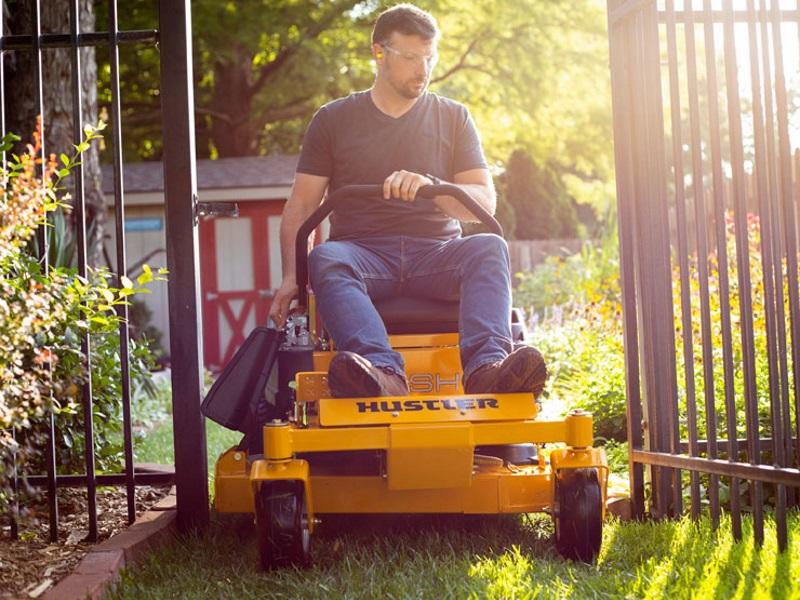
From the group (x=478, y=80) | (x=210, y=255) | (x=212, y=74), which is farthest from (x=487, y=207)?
(x=212, y=74)

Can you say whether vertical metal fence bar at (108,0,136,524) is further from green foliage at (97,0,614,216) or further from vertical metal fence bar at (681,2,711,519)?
green foliage at (97,0,614,216)

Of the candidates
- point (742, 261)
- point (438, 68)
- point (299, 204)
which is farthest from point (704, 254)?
point (438, 68)

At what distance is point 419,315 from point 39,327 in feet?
4.56

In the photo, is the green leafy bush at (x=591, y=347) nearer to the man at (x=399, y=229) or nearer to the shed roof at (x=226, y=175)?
the man at (x=399, y=229)

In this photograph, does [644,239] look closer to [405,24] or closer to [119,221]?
[405,24]

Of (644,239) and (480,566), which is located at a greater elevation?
(644,239)

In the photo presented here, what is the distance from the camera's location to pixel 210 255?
1479 cm

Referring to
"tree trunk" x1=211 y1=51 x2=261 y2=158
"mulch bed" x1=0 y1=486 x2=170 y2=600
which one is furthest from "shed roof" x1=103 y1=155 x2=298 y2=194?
"mulch bed" x1=0 y1=486 x2=170 y2=600

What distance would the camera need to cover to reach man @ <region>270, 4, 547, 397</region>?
3.35 metres

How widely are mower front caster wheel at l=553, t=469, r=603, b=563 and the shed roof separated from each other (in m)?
11.0

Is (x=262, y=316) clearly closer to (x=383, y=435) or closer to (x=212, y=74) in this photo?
(x=212, y=74)

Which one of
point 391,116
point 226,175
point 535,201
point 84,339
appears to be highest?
point 535,201

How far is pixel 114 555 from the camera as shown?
3.32 m

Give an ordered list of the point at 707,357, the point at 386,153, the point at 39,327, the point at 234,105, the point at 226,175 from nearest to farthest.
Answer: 1. the point at 39,327
2. the point at 707,357
3. the point at 386,153
4. the point at 226,175
5. the point at 234,105
